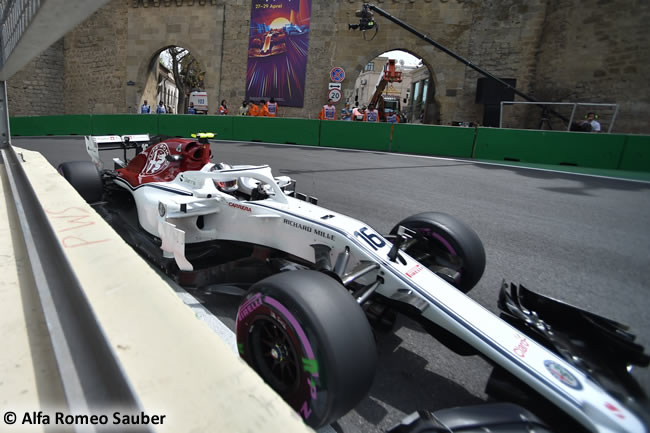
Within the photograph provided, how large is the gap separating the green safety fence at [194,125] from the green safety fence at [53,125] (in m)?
3.35

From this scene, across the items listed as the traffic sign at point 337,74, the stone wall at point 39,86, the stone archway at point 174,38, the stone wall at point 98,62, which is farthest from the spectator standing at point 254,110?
the stone wall at point 39,86

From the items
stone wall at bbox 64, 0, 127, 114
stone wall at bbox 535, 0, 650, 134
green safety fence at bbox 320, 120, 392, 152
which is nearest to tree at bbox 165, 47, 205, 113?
stone wall at bbox 64, 0, 127, 114

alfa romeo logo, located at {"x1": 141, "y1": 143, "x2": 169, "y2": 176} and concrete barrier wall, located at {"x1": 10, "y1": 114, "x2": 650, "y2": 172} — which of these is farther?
concrete barrier wall, located at {"x1": 10, "y1": 114, "x2": 650, "y2": 172}

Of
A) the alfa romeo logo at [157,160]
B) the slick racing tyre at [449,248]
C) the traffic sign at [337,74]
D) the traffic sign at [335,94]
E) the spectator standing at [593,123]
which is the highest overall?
the traffic sign at [337,74]

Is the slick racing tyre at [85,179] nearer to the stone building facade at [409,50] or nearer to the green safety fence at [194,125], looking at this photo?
the green safety fence at [194,125]

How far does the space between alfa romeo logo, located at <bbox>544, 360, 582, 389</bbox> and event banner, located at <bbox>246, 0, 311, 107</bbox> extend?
66.8ft

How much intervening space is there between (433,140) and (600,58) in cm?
871

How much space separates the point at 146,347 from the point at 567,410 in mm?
1536

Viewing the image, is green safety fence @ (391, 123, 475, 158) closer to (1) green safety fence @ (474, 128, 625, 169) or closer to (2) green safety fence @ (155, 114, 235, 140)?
(1) green safety fence @ (474, 128, 625, 169)

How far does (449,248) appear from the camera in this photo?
277cm

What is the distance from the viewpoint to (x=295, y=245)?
2674 mm

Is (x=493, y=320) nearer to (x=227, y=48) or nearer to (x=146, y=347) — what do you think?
(x=146, y=347)

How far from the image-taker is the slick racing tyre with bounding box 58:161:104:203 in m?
4.63

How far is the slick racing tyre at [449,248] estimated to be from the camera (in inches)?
107
